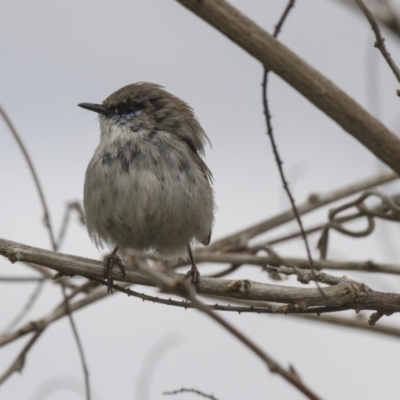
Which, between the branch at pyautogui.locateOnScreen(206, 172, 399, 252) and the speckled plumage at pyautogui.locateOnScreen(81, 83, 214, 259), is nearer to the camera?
the speckled plumage at pyautogui.locateOnScreen(81, 83, 214, 259)

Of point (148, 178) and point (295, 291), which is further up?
point (148, 178)

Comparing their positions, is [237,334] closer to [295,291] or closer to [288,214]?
[295,291]

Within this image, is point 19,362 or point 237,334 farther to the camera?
point 19,362

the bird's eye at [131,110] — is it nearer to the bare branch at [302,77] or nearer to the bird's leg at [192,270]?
the bird's leg at [192,270]

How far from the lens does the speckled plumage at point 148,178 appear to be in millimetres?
4508

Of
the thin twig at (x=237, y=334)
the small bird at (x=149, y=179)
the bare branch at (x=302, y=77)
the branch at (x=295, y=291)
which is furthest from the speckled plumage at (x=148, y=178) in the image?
the thin twig at (x=237, y=334)

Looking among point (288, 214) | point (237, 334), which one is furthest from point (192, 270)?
point (237, 334)

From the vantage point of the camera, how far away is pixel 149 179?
14.7 ft

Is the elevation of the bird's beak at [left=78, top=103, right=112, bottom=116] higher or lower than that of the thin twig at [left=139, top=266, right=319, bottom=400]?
higher

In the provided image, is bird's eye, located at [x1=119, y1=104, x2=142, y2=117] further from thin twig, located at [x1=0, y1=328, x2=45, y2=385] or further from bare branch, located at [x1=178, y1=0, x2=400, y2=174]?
bare branch, located at [x1=178, y1=0, x2=400, y2=174]

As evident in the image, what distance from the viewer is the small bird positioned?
14.8 feet

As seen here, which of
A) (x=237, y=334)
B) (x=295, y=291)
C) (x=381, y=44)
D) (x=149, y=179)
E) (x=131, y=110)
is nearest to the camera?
(x=237, y=334)

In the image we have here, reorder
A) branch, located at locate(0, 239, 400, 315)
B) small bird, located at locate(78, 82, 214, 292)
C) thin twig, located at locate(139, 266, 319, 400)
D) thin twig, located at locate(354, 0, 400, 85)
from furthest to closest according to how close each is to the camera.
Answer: small bird, located at locate(78, 82, 214, 292), branch, located at locate(0, 239, 400, 315), thin twig, located at locate(354, 0, 400, 85), thin twig, located at locate(139, 266, 319, 400)

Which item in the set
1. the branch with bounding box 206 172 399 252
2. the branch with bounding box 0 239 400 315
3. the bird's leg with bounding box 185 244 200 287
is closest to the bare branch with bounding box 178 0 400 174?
the branch with bounding box 0 239 400 315
